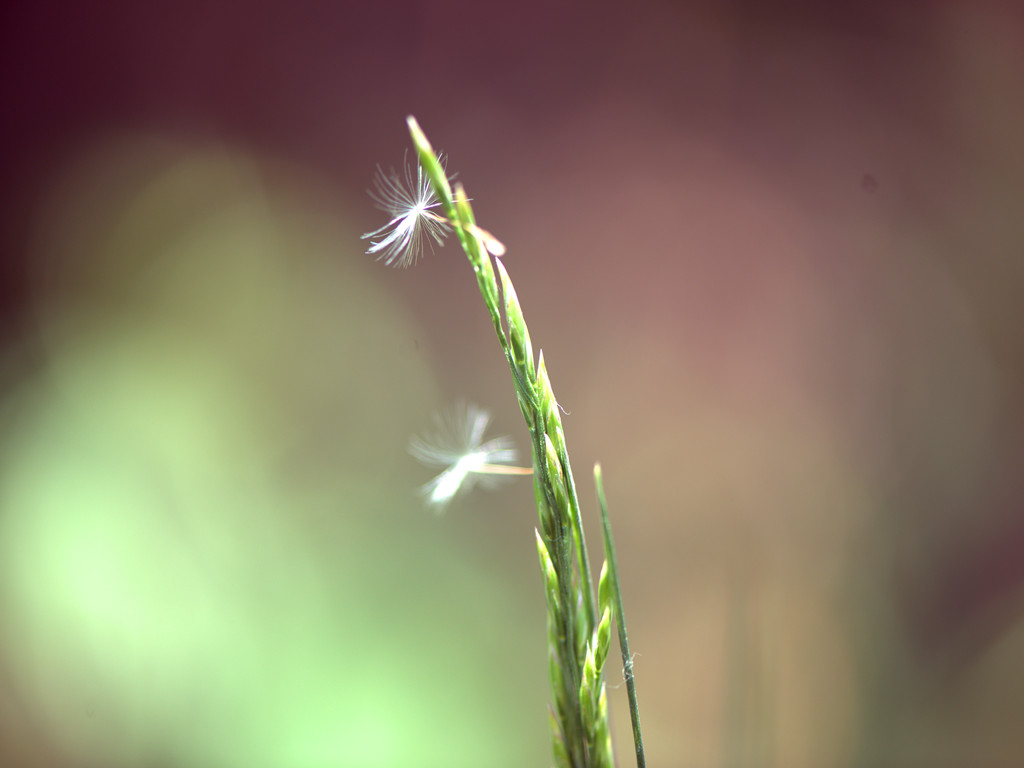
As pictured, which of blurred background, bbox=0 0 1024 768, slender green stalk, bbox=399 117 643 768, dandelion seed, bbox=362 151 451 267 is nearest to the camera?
slender green stalk, bbox=399 117 643 768

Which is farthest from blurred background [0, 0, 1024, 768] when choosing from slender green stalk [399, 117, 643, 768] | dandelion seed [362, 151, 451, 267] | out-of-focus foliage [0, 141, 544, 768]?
slender green stalk [399, 117, 643, 768]

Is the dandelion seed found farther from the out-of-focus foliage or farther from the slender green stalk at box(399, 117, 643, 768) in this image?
the out-of-focus foliage

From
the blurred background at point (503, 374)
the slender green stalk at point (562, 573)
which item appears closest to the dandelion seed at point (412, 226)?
the slender green stalk at point (562, 573)

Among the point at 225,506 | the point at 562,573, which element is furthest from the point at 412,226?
the point at 225,506

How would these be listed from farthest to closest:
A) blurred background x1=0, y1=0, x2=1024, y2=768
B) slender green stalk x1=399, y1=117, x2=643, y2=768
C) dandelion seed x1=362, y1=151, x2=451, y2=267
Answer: blurred background x1=0, y1=0, x2=1024, y2=768 → dandelion seed x1=362, y1=151, x2=451, y2=267 → slender green stalk x1=399, y1=117, x2=643, y2=768

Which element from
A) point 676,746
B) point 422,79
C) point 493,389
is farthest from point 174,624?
point 422,79

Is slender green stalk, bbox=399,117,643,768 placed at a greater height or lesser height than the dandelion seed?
lesser

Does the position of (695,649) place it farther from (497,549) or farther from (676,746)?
(497,549)

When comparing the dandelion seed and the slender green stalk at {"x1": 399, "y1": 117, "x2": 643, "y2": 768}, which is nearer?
the slender green stalk at {"x1": 399, "y1": 117, "x2": 643, "y2": 768}

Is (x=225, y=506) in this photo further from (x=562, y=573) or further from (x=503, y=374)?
(x=562, y=573)
